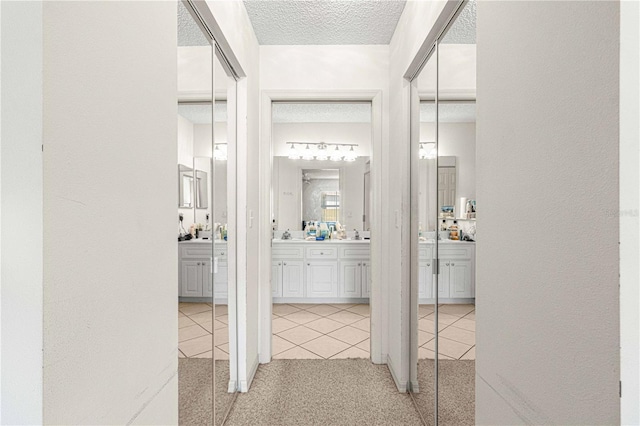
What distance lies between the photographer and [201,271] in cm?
160

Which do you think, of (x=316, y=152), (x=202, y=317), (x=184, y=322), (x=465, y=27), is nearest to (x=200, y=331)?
(x=202, y=317)

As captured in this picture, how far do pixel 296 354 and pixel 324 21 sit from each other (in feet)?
8.83

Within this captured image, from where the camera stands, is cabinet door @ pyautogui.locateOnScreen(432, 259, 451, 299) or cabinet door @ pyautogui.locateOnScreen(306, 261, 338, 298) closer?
cabinet door @ pyautogui.locateOnScreen(432, 259, 451, 299)

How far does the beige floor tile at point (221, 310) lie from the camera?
182 centimetres

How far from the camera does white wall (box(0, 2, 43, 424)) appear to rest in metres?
0.54

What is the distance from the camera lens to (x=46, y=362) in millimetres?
575

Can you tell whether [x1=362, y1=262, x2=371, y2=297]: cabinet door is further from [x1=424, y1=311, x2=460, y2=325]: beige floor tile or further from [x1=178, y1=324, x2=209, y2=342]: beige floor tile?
[x1=178, y1=324, x2=209, y2=342]: beige floor tile

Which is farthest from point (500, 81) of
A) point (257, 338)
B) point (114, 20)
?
point (257, 338)

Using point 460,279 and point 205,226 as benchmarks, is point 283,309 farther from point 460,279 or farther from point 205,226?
point 460,279

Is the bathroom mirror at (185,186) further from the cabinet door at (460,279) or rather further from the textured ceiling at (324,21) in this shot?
the textured ceiling at (324,21)

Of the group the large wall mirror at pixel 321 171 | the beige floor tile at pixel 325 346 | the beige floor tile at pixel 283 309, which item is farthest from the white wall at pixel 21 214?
the large wall mirror at pixel 321 171

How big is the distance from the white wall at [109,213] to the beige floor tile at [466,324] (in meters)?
1.12

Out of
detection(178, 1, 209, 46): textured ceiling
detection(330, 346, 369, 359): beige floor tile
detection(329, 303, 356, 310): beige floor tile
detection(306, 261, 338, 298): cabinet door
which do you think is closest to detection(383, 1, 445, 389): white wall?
detection(330, 346, 369, 359): beige floor tile

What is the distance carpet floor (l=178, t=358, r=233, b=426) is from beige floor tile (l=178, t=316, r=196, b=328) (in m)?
0.13
